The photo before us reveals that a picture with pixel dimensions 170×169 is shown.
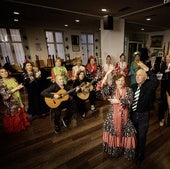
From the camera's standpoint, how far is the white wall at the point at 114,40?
488cm

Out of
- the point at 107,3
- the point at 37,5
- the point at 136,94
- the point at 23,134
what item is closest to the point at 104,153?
the point at 136,94

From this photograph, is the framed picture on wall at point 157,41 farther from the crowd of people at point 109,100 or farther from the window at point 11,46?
the window at point 11,46

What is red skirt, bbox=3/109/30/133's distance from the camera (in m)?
2.60

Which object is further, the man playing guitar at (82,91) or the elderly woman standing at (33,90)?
the man playing guitar at (82,91)

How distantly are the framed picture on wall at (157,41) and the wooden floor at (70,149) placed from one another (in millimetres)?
9675

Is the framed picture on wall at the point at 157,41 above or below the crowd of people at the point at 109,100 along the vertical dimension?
above

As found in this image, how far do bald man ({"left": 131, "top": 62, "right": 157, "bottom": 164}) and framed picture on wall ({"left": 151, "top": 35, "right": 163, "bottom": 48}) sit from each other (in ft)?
34.9

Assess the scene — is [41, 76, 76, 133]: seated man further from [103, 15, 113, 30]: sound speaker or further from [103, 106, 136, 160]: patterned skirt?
[103, 15, 113, 30]: sound speaker

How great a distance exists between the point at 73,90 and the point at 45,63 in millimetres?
6537

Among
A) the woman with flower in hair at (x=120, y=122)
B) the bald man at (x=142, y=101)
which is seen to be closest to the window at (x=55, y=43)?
the woman with flower in hair at (x=120, y=122)

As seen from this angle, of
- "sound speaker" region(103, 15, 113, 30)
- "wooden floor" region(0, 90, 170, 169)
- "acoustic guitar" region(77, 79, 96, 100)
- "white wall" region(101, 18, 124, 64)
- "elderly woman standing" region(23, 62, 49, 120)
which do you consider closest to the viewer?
"wooden floor" region(0, 90, 170, 169)

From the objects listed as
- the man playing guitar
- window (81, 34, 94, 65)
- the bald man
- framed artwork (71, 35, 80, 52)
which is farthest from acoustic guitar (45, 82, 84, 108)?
window (81, 34, 94, 65)

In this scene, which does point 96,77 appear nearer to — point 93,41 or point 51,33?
point 51,33

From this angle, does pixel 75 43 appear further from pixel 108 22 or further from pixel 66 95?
pixel 66 95
